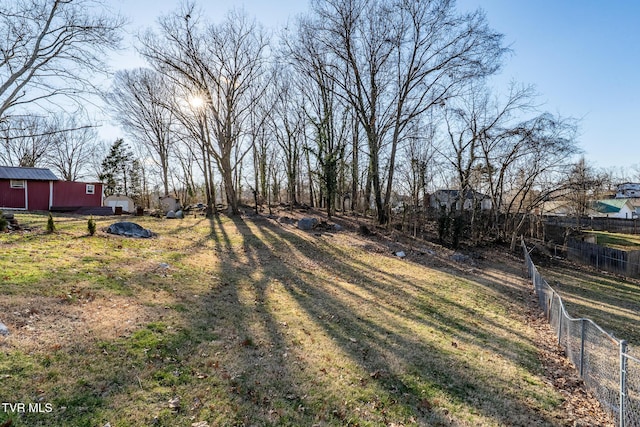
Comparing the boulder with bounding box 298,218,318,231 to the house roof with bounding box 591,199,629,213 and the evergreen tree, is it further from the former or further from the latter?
the house roof with bounding box 591,199,629,213

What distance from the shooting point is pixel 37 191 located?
20625 millimetres

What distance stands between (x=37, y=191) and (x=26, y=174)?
→ 117cm

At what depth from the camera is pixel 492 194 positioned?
2053 cm

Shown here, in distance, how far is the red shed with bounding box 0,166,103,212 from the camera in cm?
1972

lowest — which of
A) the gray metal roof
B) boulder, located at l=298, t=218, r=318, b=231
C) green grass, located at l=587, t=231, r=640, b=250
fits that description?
green grass, located at l=587, t=231, r=640, b=250

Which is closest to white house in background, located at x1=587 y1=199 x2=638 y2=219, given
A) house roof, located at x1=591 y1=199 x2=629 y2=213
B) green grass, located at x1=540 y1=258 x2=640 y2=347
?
house roof, located at x1=591 y1=199 x2=629 y2=213

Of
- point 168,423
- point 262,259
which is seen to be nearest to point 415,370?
point 168,423

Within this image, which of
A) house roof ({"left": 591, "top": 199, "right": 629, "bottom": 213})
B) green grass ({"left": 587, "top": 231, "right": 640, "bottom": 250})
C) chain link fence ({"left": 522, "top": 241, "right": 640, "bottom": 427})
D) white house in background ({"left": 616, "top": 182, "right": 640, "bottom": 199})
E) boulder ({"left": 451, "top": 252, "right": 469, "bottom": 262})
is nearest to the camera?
chain link fence ({"left": 522, "top": 241, "right": 640, "bottom": 427})

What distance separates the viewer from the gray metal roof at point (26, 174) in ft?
64.6

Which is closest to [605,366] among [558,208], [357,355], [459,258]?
[357,355]

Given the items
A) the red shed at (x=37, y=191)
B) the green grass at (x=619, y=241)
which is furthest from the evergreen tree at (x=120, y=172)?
the green grass at (x=619, y=241)

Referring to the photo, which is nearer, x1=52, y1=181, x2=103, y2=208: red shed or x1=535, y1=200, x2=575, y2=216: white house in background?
x1=52, y1=181, x2=103, y2=208: red shed

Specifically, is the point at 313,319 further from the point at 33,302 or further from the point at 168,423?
the point at 33,302

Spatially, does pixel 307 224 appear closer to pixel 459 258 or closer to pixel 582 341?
pixel 459 258
